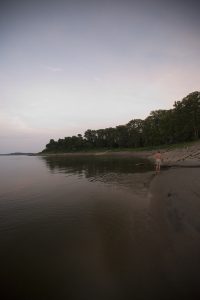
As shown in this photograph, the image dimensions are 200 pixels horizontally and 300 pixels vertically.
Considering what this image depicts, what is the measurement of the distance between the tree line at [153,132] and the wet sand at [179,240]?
6169cm

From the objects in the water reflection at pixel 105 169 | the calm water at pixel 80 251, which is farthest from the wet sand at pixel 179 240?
→ the water reflection at pixel 105 169

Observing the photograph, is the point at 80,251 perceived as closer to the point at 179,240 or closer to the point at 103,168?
the point at 179,240

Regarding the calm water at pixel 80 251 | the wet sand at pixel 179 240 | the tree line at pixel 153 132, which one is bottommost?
the calm water at pixel 80 251

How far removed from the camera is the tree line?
6609 cm

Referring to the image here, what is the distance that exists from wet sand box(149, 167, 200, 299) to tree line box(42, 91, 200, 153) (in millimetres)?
61688

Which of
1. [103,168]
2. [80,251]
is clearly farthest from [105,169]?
[80,251]

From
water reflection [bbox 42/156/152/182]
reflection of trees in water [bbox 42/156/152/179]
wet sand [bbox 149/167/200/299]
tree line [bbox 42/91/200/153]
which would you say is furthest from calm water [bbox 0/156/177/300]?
tree line [bbox 42/91/200/153]

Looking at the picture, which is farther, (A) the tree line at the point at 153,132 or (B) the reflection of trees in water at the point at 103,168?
(A) the tree line at the point at 153,132

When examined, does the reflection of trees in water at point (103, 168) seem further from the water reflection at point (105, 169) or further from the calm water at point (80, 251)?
the calm water at point (80, 251)

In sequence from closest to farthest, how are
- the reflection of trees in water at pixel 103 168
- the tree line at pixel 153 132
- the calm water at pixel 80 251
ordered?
the calm water at pixel 80 251, the reflection of trees in water at pixel 103 168, the tree line at pixel 153 132

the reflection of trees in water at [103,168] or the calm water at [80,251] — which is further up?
the reflection of trees in water at [103,168]

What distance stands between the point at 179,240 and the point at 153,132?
8727 centimetres

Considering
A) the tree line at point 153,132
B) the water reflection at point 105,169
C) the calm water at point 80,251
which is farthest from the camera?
the tree line at point 153,132

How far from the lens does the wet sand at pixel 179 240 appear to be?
16.0 feet
